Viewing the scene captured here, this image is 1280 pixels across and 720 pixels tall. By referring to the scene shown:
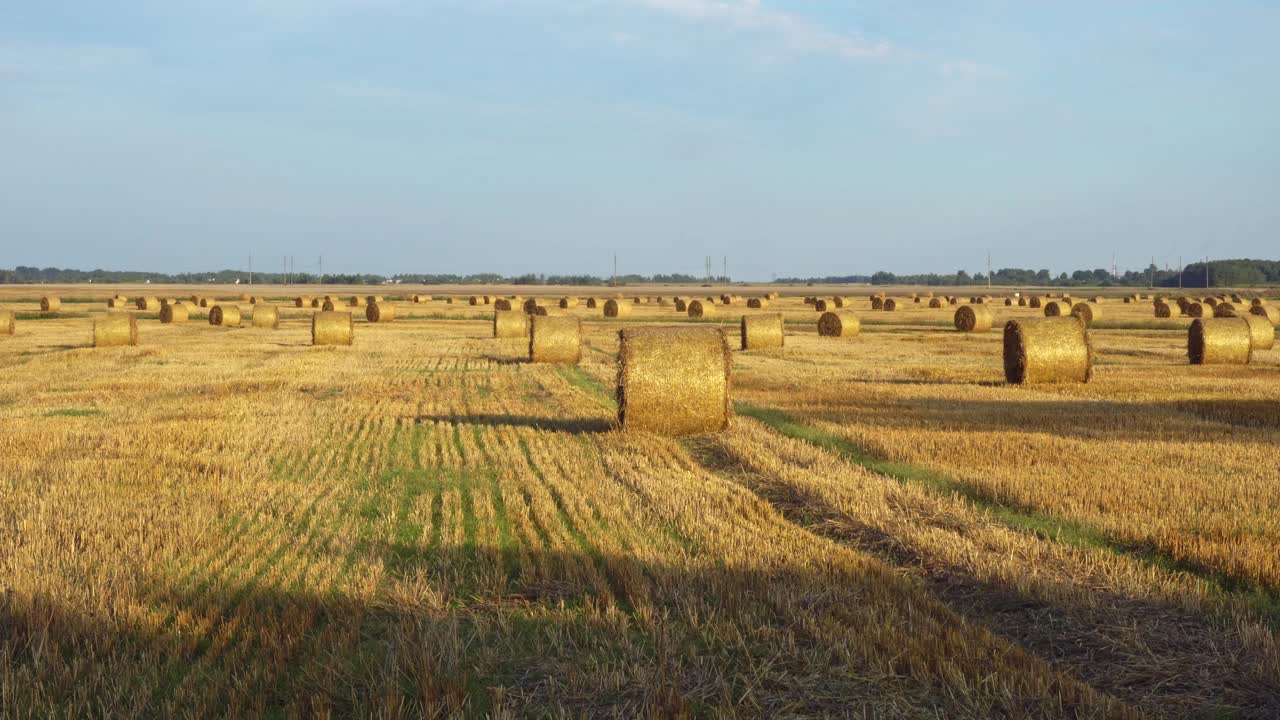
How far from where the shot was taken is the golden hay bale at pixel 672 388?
1380cm

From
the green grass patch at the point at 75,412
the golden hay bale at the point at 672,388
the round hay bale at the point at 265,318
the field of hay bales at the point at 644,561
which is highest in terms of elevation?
the round hay bale at the point at 265,318

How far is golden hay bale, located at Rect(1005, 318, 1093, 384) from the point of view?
19.3 metres

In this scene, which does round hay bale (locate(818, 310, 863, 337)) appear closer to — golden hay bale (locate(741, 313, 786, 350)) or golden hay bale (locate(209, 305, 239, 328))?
golden hay bale (locate(741, 313, 786, 350))

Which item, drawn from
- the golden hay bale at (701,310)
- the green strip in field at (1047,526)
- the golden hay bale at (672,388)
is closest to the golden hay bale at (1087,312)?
the golden hay bale at (701,310)

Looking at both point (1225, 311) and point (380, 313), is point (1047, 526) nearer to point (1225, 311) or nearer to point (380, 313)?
point (1225, 311)

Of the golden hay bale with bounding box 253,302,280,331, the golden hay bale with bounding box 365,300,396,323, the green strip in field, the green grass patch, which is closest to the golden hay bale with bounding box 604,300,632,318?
the golden hay bale with bounding box 365,300,396,323

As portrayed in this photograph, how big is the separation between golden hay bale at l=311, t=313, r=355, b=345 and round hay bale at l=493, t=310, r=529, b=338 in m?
5.08

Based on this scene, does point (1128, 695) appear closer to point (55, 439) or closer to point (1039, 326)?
point (55, 439)

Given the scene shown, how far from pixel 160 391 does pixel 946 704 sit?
16903 millimetres

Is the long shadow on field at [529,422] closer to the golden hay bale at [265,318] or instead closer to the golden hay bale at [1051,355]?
the golden hay bale at [1051,355]

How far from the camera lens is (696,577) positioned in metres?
6.96

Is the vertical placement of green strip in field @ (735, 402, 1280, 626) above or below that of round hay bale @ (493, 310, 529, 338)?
below

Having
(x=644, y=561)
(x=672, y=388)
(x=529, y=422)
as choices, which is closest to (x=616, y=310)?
(x=529, y=422)

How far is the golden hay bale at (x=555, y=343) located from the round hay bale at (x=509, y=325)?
939 cm
